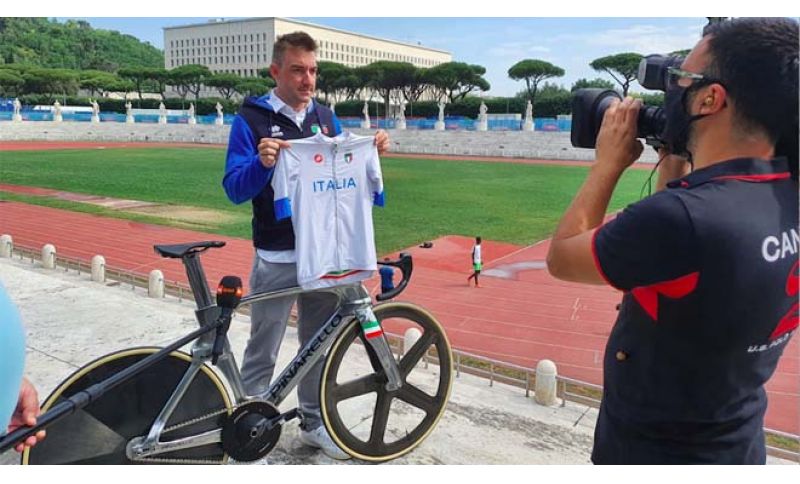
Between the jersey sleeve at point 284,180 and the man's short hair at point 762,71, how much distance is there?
1.61 metres

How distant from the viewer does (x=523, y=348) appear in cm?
658

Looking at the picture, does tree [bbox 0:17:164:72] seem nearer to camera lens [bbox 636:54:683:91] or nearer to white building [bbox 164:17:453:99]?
white building [bbox 164:17:453:99]

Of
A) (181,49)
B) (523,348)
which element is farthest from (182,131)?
(523,348)

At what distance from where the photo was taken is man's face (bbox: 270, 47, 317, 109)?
258 centimetres

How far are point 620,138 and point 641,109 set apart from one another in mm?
80

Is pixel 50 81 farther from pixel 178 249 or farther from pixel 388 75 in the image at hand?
pixel 178 249

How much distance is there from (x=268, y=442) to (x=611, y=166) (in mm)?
1768

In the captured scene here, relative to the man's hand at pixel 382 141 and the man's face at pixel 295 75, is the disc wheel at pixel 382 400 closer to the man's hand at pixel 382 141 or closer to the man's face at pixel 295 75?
the man's hand at pixel 382 141

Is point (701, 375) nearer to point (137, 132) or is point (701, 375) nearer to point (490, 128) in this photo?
point (490, 128)

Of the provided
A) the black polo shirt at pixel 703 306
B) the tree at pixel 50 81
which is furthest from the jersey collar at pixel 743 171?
the tree at pixel 50 81

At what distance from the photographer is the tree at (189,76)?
61.2m

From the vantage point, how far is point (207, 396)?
2.37m

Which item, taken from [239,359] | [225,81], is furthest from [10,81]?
[239,359]

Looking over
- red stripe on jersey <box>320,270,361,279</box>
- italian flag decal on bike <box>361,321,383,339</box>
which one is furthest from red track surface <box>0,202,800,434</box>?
red stripe on jersey <box>320,270,361,279</box>
